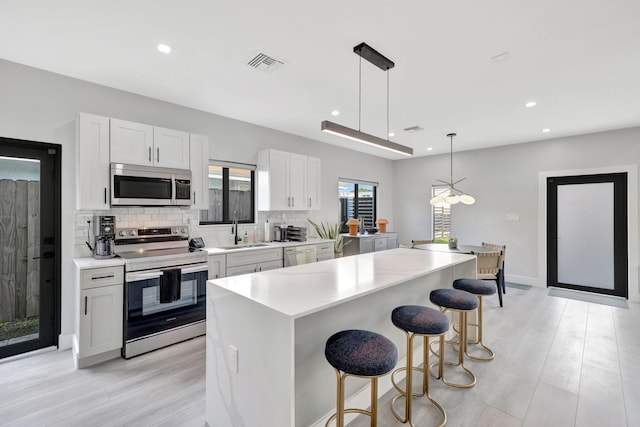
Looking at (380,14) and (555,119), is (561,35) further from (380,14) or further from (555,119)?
(555,119)

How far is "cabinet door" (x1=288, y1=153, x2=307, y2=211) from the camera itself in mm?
4770

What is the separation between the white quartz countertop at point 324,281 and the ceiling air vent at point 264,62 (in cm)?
187

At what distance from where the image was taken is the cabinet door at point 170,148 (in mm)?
3338

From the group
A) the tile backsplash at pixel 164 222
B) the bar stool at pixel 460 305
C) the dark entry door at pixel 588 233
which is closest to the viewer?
the bar stool at pixel 460 305

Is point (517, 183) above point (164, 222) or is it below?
above

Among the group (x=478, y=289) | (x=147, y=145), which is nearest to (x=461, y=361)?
(x=478, y=289)

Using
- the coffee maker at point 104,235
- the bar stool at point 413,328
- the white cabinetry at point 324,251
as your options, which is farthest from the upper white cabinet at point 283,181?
the bar stool at point 413,328

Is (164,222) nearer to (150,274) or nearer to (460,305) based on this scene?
(150,274)

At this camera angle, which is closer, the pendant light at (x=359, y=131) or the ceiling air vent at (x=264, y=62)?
the pendant light at (x=359, y=131)

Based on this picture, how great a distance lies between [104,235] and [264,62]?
242 cm

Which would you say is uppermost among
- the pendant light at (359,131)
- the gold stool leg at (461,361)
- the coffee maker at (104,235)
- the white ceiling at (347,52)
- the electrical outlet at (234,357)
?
the white ceiling at (347,52)

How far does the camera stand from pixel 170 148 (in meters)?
3.44

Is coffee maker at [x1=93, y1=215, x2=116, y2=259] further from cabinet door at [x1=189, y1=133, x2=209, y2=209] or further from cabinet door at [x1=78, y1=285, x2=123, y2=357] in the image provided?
cabinet door at [x1=189, y1=133, x2=209, y2=209]

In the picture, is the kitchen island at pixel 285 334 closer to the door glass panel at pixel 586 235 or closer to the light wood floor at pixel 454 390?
the light wood floor at pixel 454 390
